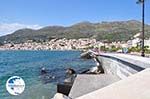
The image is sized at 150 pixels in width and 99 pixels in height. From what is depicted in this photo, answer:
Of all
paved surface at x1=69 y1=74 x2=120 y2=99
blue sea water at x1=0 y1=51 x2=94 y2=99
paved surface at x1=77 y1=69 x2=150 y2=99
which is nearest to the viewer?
paved surface at x1=77 y1=69 x2=150 y2=99

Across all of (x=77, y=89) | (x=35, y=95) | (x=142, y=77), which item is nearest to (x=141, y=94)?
(x=142, y=77)

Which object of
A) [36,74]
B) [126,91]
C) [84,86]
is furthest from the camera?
[36,74]

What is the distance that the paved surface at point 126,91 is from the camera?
7.22 m

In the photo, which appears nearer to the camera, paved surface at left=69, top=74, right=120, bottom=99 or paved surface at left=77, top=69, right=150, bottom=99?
paved surface at left=77, top=69, right=150, bottom=99

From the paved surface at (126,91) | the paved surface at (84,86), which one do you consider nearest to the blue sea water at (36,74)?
the paved surface at (84,86)

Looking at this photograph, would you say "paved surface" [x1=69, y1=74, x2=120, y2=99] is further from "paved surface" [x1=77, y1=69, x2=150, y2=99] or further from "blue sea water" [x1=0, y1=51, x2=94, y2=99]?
"paved surface" [x1=77, y1=69, x2=150, y2=99]

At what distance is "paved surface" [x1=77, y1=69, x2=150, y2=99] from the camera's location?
7.22 metres

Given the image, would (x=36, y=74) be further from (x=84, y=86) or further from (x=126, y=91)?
(x=126, y=91)

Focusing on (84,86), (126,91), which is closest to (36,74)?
(84,86)

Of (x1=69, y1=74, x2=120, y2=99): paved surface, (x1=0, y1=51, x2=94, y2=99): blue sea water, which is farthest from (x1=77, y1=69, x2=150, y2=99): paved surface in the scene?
(x1=0, y1=51, x2=94, y2=99): blue sea water

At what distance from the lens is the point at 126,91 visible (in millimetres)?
7730

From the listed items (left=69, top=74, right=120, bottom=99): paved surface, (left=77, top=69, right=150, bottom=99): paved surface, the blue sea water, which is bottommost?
the blue sea water

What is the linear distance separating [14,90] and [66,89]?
11496mm

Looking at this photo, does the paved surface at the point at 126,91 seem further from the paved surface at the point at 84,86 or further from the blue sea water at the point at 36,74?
the blue sea water at the point at 36,74
